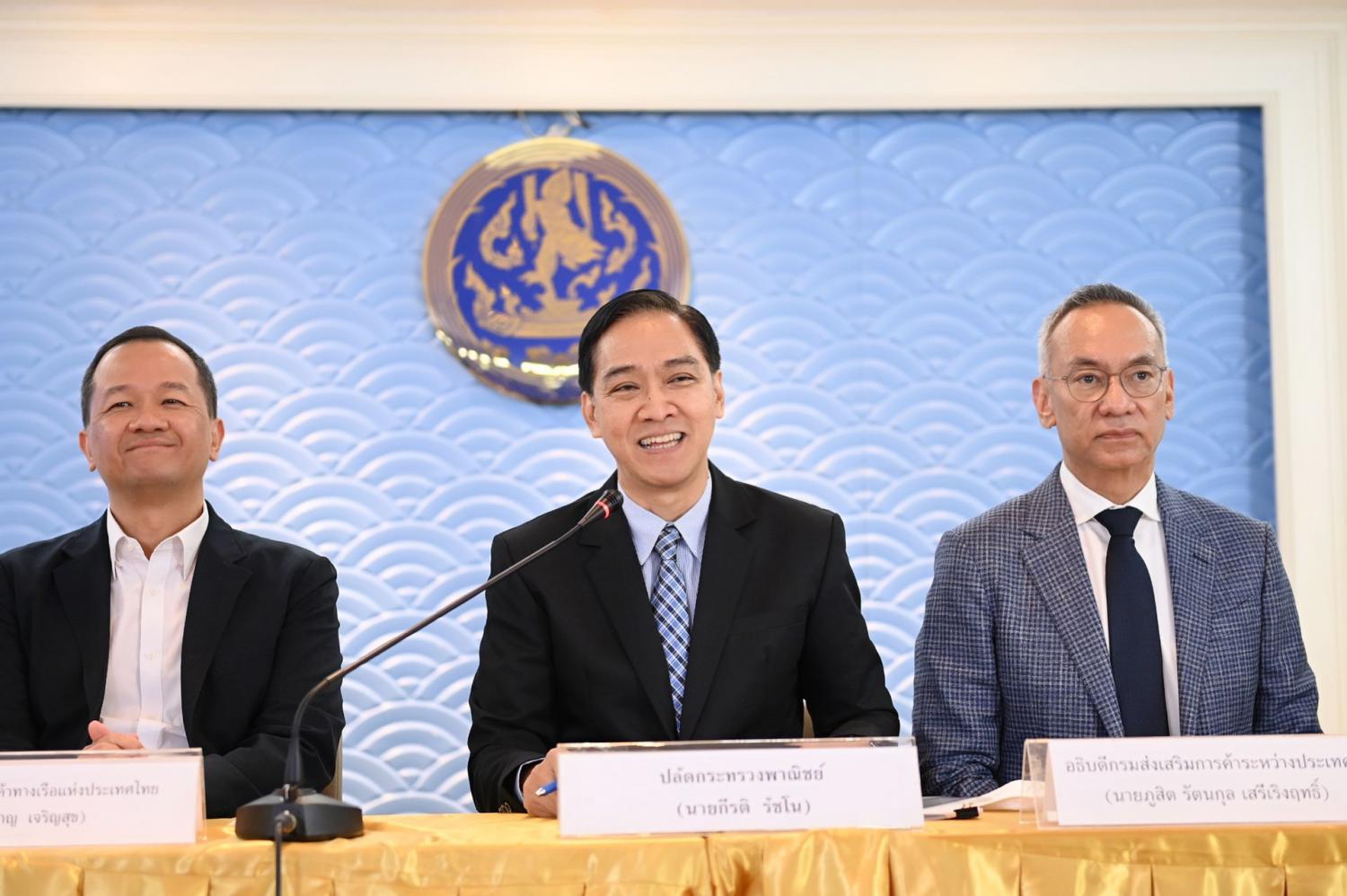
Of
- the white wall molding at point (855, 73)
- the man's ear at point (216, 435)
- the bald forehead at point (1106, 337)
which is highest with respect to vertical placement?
the white wall molding at point (855, 73)

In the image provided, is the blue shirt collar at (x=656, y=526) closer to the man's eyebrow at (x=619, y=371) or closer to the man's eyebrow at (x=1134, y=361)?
the man's eyebrow at (x=619, y=371)

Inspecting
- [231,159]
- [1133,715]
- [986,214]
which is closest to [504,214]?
[231,159]

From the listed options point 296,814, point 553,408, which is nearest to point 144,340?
point 296,814

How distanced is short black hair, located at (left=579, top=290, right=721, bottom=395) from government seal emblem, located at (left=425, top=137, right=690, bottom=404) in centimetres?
141

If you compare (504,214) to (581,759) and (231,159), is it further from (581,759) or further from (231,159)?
(581,759)

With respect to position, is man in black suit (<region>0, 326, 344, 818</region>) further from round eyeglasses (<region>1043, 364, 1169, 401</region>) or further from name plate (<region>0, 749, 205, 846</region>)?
round eyeglasses (<region>1043, 364, 1169, 401</region>)

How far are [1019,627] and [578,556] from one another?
0.71 m

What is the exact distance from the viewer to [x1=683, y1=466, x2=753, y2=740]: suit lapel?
2084 mm

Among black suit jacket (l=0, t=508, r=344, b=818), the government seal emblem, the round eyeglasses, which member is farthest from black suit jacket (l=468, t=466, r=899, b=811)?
the government seal emblem

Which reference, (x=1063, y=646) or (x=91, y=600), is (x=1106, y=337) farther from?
(x=91, y=600)

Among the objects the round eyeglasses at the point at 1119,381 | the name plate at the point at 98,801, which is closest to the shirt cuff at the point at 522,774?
the name plate at the point at 98,801

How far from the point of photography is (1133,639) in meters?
2.15

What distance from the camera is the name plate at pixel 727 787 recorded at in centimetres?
148

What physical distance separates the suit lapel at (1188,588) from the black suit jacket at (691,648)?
45 centimetres
